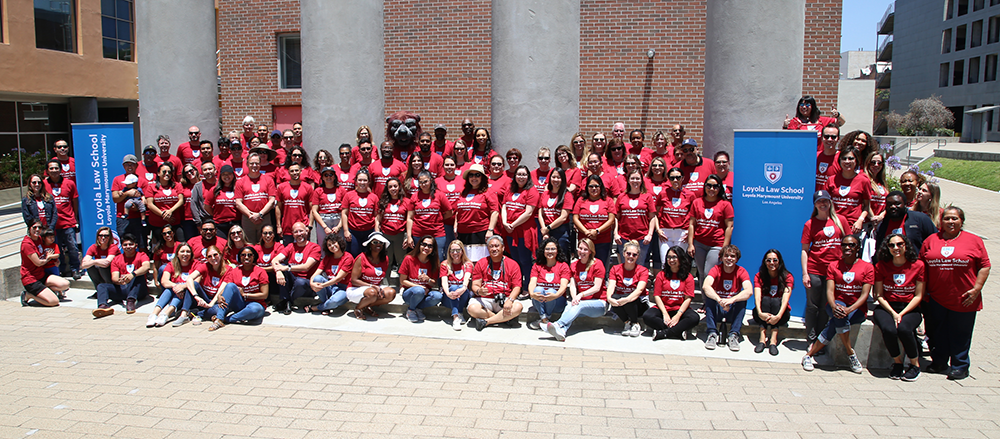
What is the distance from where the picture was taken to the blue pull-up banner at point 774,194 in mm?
7344

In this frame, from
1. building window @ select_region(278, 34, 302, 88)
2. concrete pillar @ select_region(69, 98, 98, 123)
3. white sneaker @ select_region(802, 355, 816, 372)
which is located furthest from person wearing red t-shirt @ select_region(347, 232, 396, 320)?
concrete pillar @ select_region(69, 98, 98, 123)

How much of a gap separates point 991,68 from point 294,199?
5913 cm

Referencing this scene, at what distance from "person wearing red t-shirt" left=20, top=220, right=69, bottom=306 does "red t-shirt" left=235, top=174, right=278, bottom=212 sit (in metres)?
2.81

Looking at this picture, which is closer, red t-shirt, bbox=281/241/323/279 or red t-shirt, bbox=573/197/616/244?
red t-shirt, bbox=573/197/616/244

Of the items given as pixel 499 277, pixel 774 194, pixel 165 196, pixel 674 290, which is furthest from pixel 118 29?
pixel 774 194

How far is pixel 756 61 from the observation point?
816cm

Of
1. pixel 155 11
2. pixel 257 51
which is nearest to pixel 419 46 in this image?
pixel 257 51

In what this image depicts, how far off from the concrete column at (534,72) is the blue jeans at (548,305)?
2.21 m

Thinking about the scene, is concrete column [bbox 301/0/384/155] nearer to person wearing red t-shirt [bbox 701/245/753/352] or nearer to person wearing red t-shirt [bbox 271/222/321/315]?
person wearing red t-shirt [bbox 271/222/321/315]

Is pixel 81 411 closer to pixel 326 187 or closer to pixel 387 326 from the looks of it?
pixel 387 326

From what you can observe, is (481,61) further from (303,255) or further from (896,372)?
(896,372)

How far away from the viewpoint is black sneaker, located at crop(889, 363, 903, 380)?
616 cm

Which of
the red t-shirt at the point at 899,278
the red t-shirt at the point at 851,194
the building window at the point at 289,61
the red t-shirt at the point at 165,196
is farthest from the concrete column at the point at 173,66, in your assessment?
the red t-shirt at the point at 899,278

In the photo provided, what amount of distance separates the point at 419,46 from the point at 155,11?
266 inches
